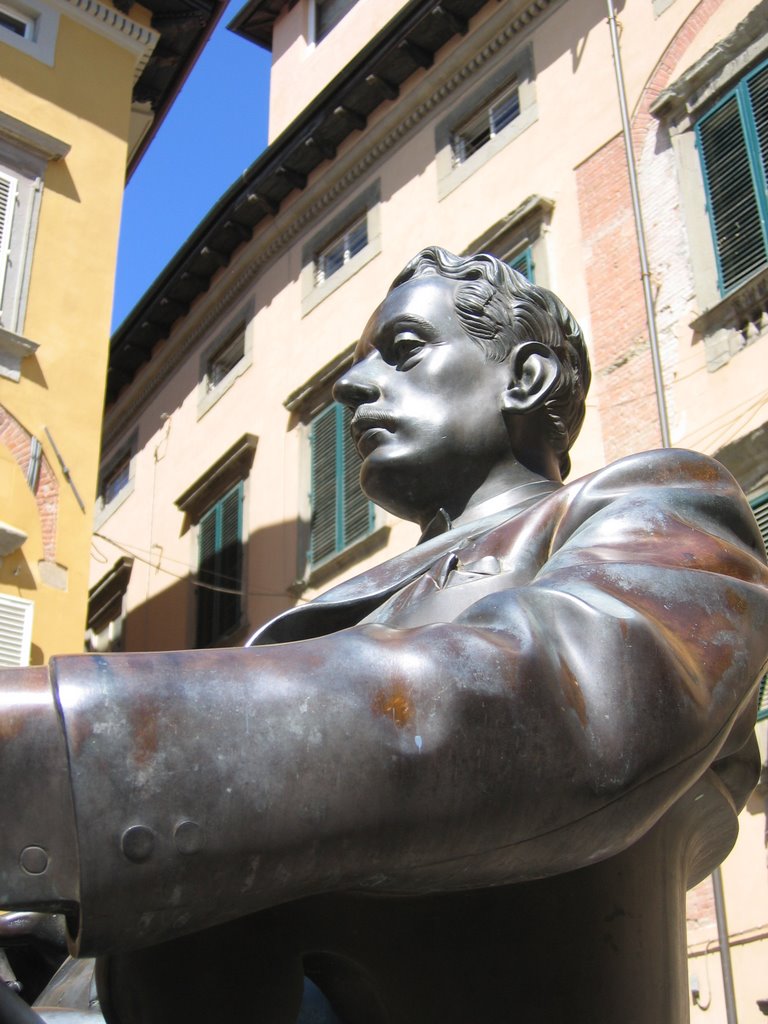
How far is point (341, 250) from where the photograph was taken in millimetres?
18750

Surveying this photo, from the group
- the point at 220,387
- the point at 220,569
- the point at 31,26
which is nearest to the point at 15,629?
the point at 31,26

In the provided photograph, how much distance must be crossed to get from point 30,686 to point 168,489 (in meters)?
20.2

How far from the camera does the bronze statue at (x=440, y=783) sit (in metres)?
0.99

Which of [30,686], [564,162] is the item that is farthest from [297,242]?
[30,686]

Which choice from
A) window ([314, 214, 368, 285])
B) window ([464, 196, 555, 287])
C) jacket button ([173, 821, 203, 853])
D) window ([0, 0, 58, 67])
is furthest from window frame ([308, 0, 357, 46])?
jacket button ([173, 821, 203, 853])

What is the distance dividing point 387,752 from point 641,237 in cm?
1257

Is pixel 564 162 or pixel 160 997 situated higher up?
pixel 564 162

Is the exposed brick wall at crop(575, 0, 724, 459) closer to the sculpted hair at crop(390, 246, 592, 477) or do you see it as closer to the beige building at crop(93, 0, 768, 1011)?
the beige building at crop(93, 0, 768, 1011)

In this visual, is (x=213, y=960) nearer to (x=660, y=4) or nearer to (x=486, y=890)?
(x=486, y=890)

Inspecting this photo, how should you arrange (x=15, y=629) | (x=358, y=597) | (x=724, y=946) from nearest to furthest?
1. (x=358, y=597)
2. (x=724, y=946)
3. (x=15, y=629)

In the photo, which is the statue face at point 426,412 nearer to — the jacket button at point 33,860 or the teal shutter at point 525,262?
the jacket button at point 33,860

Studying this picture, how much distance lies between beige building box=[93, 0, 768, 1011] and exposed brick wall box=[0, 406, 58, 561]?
12.4ft

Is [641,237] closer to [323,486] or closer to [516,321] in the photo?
[323,486]

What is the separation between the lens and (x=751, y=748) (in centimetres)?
168
